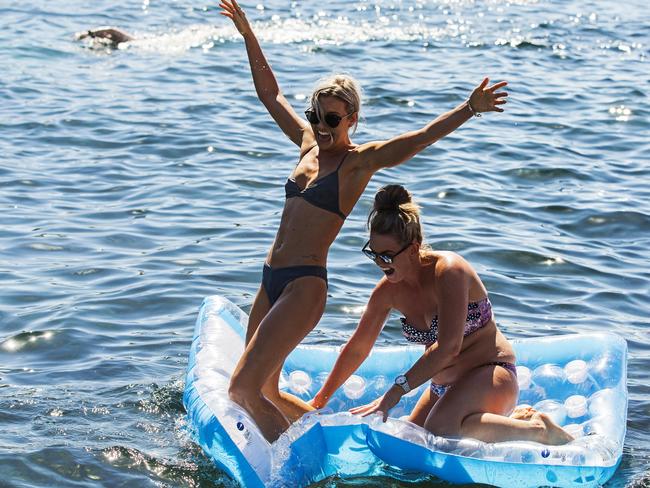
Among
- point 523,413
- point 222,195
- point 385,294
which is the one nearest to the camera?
point 523,413

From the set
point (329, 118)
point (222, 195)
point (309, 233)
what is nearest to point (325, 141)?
point (329, 118)

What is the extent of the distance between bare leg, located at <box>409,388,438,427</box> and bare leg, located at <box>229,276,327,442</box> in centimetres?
75


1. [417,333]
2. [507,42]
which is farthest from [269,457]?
[507,42]

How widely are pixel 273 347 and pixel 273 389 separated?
1.50 feet

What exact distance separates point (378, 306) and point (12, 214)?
481cm

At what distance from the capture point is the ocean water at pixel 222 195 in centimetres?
650

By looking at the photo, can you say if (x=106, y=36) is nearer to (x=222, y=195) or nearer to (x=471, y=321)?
(x=222, y=195)

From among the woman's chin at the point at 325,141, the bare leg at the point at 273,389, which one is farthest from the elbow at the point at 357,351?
the woman's chin at the point at 325,141

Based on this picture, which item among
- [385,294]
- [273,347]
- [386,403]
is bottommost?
[386,403]

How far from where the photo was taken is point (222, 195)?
10391 mm

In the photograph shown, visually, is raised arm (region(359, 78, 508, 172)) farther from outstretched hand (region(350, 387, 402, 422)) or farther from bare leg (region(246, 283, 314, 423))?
outstretched hand (region(350, 387, 402, 422))

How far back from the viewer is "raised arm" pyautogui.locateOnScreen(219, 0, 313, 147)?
6.23 meters

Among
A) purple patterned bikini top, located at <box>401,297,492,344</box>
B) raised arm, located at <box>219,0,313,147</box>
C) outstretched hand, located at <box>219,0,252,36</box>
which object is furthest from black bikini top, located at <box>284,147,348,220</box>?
outstretched hand, located at <box>219,0,252,36</box>

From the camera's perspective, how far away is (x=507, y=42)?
679 inches
